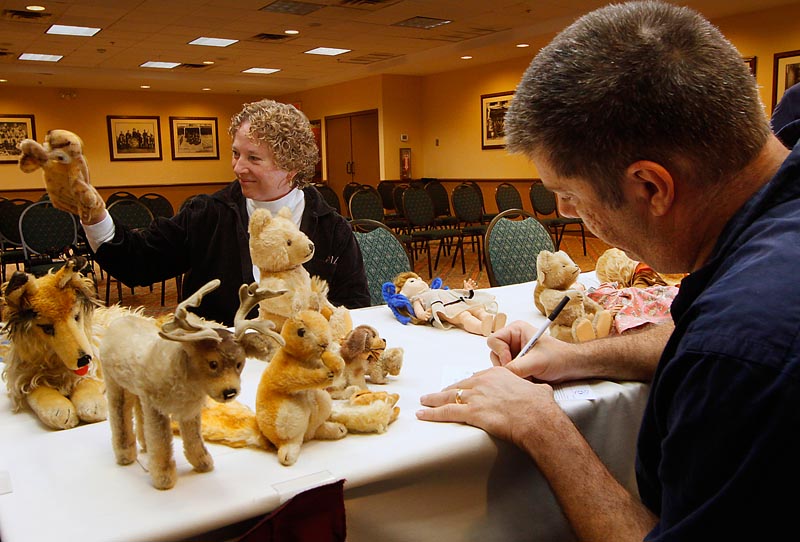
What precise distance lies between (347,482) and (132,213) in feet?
22.2

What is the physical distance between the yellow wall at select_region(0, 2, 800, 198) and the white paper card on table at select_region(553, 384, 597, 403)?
31.7 ft

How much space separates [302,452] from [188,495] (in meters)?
0.20

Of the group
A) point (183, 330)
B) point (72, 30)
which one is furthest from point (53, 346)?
point (72, 30)

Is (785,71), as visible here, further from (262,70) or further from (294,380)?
(262,70)

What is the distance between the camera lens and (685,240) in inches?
34.3

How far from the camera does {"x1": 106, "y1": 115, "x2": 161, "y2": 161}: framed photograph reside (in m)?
14.6

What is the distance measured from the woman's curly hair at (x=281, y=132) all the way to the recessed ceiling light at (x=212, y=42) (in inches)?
330

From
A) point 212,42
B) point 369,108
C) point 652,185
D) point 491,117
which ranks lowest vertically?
point 652,185

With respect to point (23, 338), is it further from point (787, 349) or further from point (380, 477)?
point (787, 349)

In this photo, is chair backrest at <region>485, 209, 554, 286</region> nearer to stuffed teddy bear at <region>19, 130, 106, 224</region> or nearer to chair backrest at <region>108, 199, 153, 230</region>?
stuffed teddy bear at <region>19, 130, 106, 224</region>

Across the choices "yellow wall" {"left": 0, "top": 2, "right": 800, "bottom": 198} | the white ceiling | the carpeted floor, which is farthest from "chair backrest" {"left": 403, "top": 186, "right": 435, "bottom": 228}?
"yellow wall" {"left": 0, "top": 2, "right": 800, "bottom": 198}

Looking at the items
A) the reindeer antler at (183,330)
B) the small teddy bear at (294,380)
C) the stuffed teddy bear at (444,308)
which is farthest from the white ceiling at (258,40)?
the reindeer antler at (183,330)

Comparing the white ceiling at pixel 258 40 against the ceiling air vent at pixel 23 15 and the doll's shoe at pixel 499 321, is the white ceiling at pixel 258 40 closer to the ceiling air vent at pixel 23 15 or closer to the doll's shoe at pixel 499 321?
the ceiling air vent at pixel 23 15

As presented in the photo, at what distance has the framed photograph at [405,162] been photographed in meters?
13.4
